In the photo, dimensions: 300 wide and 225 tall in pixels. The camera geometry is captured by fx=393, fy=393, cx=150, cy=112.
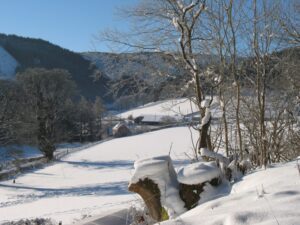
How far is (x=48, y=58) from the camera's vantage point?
343ft

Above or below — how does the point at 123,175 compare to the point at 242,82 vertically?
below

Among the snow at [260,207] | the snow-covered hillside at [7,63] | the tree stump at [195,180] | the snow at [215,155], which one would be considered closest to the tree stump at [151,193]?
the tree stump at [195,180]

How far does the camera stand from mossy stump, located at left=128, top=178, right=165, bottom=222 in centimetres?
389

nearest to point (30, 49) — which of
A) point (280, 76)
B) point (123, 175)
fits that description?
point (123, 175)

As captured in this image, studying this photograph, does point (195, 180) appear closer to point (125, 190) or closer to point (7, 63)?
point (125, 190)

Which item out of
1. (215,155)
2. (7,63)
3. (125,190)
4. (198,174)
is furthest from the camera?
(7,63)

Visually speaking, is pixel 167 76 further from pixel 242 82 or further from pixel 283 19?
pixel 283 19

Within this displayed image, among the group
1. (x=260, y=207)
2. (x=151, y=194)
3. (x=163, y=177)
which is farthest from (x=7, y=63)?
(x=260, y=207)

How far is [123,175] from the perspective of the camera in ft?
76.1

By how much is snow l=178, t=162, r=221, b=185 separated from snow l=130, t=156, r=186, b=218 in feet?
0.44

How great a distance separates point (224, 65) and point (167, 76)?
102 centimetres

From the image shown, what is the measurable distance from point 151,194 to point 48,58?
105 meters

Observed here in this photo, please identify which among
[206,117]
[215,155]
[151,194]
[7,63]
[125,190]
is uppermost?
[7,63]

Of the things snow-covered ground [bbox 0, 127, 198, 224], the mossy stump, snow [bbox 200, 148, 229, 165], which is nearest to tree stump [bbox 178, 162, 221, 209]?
the mossy stump
